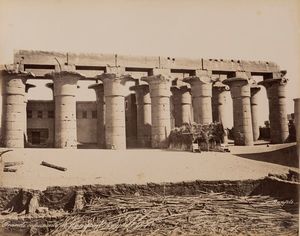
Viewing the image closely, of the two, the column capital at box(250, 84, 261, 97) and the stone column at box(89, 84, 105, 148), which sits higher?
A: the column capital at box(250, 84, 261, 97)

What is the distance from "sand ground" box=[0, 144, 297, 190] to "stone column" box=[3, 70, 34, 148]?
106 inches

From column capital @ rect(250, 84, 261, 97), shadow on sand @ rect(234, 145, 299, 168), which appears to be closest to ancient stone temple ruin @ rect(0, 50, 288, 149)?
column capital @ rect(250, 84, 261, 97)

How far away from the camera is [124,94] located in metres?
19.6

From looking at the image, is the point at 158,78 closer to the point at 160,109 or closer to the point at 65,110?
the point at 160,109

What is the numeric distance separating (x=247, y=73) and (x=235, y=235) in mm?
17132

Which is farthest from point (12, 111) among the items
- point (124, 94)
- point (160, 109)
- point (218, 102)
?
point (218, 102)

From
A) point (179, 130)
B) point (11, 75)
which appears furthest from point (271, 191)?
point (11, 75)

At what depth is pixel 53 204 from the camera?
8.87 m

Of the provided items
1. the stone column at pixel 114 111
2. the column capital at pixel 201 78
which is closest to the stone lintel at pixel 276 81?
the column capital at pixel 201 78

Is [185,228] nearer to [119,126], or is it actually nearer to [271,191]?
[271,191]

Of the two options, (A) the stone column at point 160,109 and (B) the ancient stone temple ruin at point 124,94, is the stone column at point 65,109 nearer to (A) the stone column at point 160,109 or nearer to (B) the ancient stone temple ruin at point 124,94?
(B) the ancient stone temple ruin at point 124,94

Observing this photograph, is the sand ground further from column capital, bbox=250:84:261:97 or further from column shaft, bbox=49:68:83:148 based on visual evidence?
column capital, bbox=250:84:261:97

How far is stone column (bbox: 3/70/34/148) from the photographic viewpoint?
1750 cm

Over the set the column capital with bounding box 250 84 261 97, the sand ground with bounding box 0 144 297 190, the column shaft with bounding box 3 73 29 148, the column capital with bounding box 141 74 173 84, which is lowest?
the sand ground with bounding box 0 144 297 190
